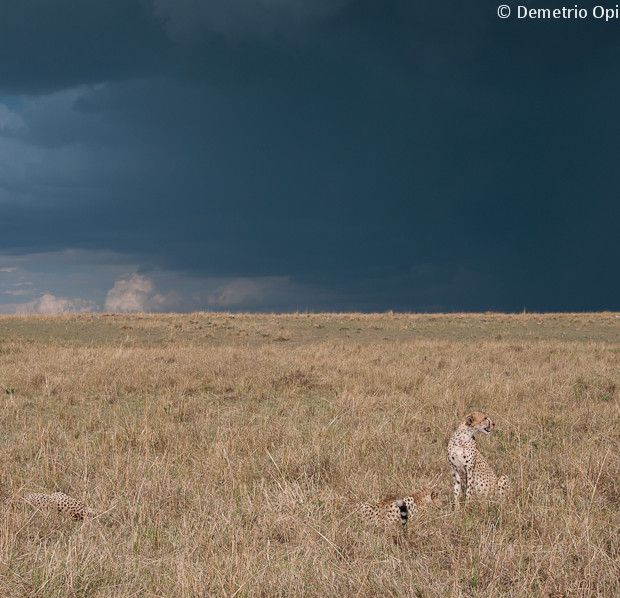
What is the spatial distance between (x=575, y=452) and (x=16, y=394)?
10.1 m

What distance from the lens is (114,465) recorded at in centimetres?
555

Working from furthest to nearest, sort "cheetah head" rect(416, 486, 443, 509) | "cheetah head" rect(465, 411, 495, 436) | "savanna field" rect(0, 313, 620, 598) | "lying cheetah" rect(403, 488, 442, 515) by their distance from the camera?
1. "cheetah head" rect(416, 486, 443, 509)
2. "lying cheetah" rect(403, 488, 442, 515)
3. "cheetah head" rect(465, 411, 495, 436)
4. "savanna field" rect(0, 313, 620, 598)

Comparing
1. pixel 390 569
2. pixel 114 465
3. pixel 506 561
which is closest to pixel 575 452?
pixel 506 561

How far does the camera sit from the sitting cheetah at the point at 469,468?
4191 mm

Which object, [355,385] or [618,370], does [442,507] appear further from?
[618,370]

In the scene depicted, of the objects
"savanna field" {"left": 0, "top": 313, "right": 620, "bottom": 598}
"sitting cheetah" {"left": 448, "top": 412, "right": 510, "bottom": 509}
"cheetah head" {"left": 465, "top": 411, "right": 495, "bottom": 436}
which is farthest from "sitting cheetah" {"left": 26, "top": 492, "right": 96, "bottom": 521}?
"cheetah head" {"left": 465, "top": 411, "right": 495, "bottom": 436}

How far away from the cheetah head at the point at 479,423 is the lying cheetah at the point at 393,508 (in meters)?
0.72

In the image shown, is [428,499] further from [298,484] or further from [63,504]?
[63,504]

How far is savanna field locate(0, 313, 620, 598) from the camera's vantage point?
3.23 metres

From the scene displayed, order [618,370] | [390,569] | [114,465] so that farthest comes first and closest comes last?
[618,370]
[114,465]
[390,569]

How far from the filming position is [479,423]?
4035mm

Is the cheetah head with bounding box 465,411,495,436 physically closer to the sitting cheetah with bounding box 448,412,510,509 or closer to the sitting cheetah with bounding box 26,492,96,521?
the sitting cheetah with bounding box 448,412,510,509

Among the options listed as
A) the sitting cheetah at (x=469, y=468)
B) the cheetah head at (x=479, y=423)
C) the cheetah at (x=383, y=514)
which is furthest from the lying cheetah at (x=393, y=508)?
the cheetah head at (x=479, y=423)

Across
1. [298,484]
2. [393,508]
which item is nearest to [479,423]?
[393,508]
